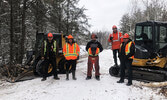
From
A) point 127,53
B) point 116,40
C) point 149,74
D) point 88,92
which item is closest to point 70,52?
point 88,92

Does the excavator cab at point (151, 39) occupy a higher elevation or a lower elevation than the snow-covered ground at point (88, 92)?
higher

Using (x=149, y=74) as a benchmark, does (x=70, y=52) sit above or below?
above

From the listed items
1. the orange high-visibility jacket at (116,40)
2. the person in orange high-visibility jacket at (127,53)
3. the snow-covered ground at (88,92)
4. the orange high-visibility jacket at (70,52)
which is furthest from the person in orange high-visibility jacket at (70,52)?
the person in orange high-visibility jacket at (127,53)

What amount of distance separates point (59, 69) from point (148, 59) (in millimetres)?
4858

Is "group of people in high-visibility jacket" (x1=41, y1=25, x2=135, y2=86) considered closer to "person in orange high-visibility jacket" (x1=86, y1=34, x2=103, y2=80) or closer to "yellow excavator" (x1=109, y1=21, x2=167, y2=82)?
"person in orange high-visibility jacket" (x1=86, y1=34, x2=103, y2=80)

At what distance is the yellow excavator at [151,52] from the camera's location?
6.05m

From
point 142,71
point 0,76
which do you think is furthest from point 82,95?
point 0,76

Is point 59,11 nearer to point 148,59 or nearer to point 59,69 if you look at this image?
point 59,69

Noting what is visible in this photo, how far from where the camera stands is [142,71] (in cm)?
638

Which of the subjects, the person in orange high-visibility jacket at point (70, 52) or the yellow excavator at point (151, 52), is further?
the person in orange high-visibility jacket at point (70, 52)

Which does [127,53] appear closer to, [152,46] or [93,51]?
[152,46]

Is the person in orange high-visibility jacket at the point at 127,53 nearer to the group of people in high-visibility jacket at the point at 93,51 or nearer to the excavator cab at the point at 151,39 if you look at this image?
the group of people in high-visibility jacket at the point at 93,51

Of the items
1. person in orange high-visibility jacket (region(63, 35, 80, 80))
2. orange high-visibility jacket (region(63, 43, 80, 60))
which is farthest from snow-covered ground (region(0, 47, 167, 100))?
orange high-visibility jacket (region(63, 43, 80, 60))

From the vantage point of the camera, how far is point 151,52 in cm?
630
